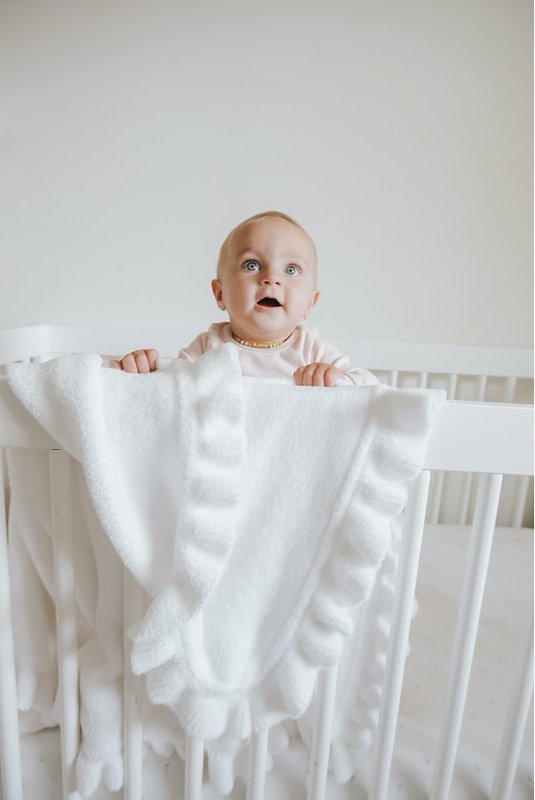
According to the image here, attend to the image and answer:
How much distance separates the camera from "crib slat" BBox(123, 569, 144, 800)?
490mm

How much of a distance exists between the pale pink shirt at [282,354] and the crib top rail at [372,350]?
0.44 meters

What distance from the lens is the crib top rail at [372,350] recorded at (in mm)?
1186

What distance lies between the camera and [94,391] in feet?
1.42

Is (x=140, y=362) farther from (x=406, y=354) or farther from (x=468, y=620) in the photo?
(x=406, y=354)

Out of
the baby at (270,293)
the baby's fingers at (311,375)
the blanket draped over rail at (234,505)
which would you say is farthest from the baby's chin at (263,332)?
the blanket draped over rail at (234,505)

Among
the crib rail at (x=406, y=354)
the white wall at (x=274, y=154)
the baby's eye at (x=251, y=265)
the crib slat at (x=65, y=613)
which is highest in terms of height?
the white wall at (x=274, y=154)

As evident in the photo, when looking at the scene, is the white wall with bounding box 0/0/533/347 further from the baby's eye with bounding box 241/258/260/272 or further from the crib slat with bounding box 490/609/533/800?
the crib slat with bounding box 490/609/533/800

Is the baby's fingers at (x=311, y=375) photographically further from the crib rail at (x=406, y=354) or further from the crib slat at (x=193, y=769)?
the crib rail at (x=406, y=354)

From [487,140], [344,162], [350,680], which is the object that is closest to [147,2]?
[344,162]

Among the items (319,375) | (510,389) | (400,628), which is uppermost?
(319,375)

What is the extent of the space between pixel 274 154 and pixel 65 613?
1082 millimetres

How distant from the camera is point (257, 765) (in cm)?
51

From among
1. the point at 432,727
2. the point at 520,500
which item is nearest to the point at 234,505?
the point at 432,727

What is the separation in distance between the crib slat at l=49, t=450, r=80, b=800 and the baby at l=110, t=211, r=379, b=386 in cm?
19
